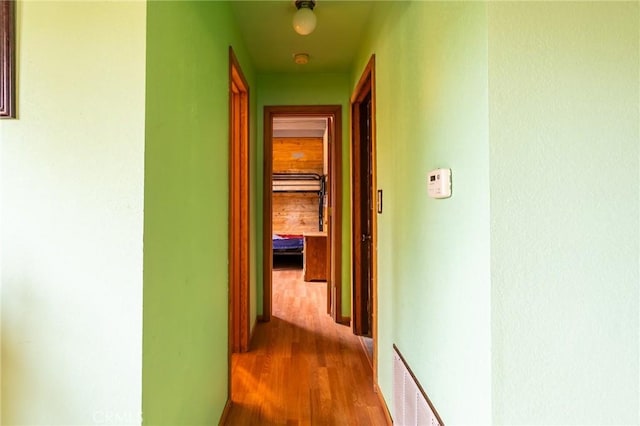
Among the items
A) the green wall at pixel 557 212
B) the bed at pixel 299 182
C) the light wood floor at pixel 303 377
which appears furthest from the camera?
the bed at pixel 299 182

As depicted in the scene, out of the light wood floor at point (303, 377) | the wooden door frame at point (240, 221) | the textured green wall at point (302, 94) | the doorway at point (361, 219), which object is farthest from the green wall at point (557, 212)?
the textured green wall at point (302, 94)

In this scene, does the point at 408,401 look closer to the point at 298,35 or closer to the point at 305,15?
the point at 305,15

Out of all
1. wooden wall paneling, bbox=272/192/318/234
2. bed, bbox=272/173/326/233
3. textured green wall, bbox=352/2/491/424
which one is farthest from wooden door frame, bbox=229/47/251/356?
wooden wall paneling, bbox=272/192/318/234

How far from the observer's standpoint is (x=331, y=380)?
2.23 meters

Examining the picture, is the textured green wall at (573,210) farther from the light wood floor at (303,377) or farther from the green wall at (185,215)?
the light wood floor at (303,377)

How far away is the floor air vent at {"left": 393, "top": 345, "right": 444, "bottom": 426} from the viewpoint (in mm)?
1242

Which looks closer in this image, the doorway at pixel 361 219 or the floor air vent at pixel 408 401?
the floor air vent at pixel 408 401

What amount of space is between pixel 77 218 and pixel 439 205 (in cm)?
111

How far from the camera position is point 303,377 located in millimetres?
2260

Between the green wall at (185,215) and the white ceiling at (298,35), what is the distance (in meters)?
0.38

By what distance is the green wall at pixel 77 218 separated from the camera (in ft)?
3.01

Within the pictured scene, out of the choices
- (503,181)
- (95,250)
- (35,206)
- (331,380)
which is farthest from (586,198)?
(331,380)

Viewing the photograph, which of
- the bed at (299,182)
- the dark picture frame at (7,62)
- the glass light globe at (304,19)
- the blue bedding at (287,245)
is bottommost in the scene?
the blue bedding at (287,245)

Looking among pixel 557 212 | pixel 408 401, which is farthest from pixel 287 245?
pixel 557 212
